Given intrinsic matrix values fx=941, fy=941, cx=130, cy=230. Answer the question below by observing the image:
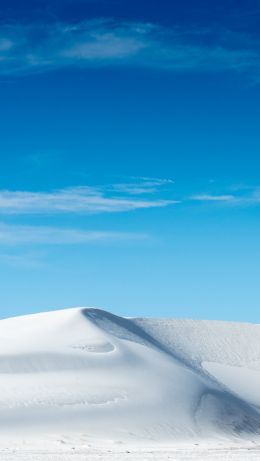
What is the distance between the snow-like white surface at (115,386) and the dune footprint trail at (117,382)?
43 millimetres

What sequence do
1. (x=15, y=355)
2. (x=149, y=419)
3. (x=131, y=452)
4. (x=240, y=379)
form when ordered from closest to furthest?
(x=131, y=452) < (x=149, y=419) < (x=15, y=355) < (x=240, y=379)

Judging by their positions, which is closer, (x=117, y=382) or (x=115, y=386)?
(x=115, y=386)

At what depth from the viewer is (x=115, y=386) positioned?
120ft

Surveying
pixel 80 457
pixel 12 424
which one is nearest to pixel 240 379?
pixel 12 424

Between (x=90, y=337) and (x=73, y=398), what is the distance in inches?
311

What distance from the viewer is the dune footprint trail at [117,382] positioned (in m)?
33.2

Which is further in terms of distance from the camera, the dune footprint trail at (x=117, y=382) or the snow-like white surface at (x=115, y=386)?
the dune footprint trail at (x=117, y=382)

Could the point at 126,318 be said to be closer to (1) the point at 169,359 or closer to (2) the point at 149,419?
(1) the point at 169,359

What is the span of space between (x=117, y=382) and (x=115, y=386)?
0.45 m

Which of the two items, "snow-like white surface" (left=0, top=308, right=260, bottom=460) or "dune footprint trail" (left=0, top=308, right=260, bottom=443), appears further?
"dune footprint trail" (left=0, top=308, right=260, bottom=443)

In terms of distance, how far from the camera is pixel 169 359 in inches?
1677

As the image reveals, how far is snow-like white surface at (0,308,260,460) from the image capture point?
3272cm

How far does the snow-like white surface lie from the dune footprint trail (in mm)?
43

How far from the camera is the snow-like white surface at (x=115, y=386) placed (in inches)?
1288
